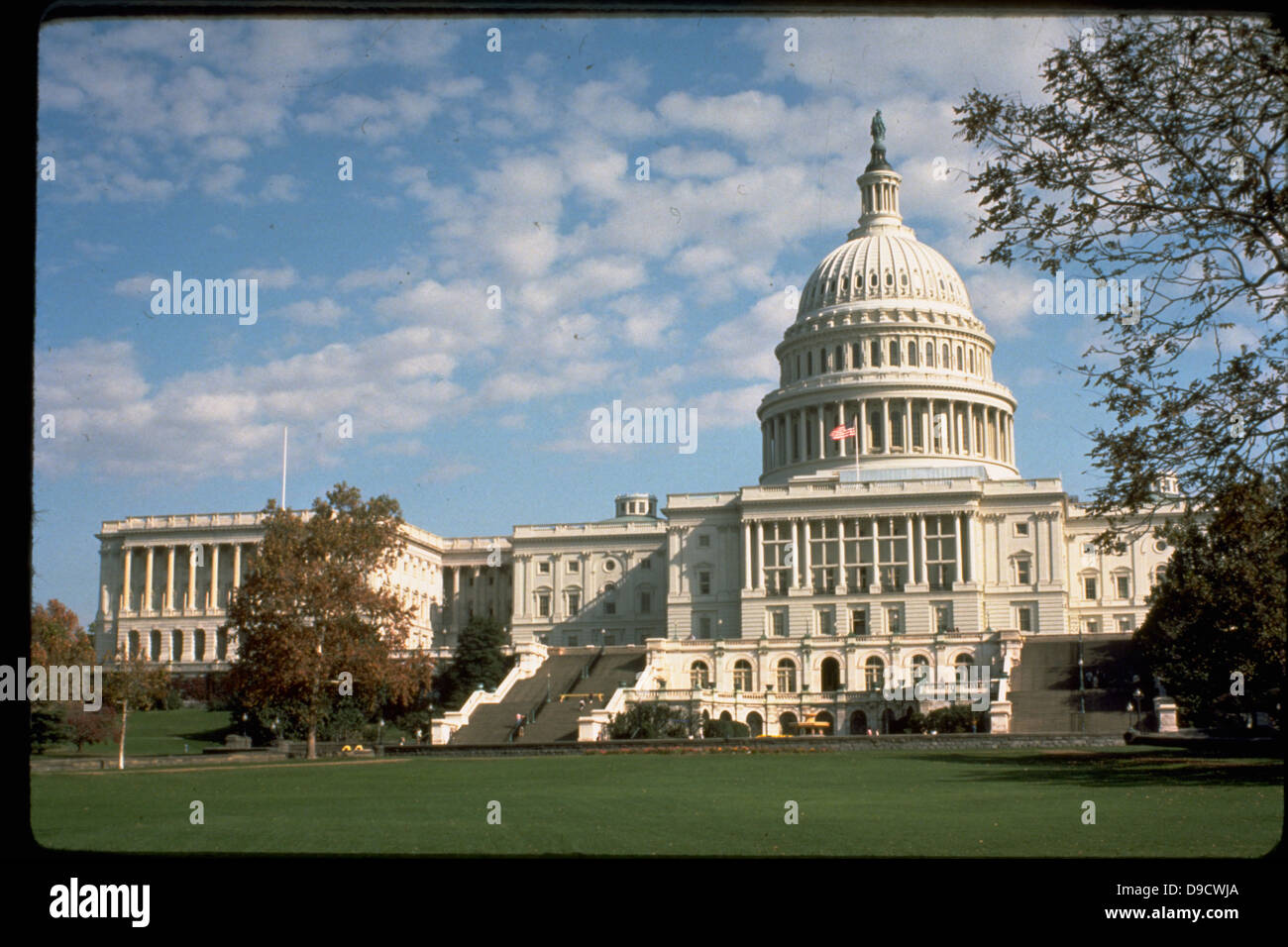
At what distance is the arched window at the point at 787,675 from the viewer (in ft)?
288

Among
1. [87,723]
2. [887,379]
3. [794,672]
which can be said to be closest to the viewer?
[87,723]

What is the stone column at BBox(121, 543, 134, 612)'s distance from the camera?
3890 inches

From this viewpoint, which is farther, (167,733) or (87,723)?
(167,733)

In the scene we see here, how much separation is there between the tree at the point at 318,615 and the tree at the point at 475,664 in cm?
3390

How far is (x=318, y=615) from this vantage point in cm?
4969

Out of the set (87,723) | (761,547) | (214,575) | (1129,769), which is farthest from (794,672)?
(1129,769)

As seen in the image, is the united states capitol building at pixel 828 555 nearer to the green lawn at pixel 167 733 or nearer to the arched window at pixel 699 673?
the arched window at pixel 699 673

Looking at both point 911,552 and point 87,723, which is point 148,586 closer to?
point 87,723

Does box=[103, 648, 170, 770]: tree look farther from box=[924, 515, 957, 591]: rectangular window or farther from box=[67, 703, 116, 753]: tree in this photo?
box=[924, 515, 957, 591]: rectangular window

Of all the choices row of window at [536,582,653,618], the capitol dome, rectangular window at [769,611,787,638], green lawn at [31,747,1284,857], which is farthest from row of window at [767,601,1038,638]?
green lawn at [31,747,1284,857]

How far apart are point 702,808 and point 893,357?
9073 cm

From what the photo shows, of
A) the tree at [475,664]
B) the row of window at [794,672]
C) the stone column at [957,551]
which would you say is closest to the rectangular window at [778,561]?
the stone column at [957,551]

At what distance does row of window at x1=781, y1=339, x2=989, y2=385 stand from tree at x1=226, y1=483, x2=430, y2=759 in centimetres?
6447
